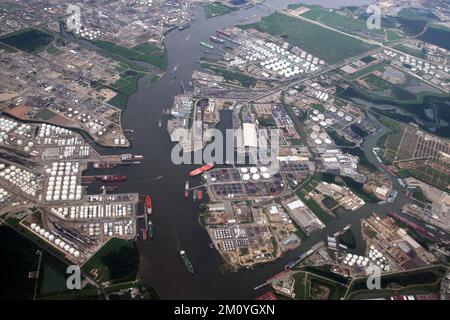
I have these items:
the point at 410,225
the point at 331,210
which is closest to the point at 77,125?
the point at 331,210

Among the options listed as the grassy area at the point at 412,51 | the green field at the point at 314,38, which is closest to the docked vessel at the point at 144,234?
the green field at the point at 314,38

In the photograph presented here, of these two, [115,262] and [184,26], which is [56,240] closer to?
[115,262]

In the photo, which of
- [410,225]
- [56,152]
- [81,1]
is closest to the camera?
[410,225]

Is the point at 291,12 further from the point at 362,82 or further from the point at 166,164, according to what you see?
the point at 166,164

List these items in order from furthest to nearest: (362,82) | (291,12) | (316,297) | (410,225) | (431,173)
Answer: (291,12) < (362,82) < (431,173) < (410,225) < (316,297)

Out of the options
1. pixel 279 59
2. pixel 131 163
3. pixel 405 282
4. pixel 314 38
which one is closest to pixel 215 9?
pixel 314 38

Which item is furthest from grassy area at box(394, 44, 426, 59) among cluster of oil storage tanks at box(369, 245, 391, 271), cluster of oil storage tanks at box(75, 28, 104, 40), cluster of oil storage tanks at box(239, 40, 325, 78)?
cluster of oil storage tanks at box(75, 28, 104, 40)
